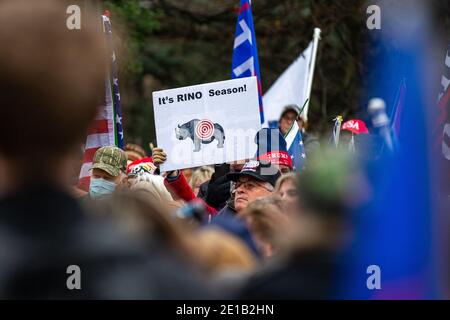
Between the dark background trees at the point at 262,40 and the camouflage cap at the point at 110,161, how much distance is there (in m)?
7.65

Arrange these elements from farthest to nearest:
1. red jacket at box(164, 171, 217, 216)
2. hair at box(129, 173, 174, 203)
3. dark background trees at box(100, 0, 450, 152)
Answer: dark background trees at box(100, 0, 450, 152)
red jacket at box(164, 171, 217, 216)
hair at box(129, 173, 174, 203)

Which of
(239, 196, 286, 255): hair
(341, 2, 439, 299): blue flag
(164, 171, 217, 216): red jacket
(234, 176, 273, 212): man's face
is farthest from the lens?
(164, 171, 217, 216): red jacket

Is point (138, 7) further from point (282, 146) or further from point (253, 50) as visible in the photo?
point (282, 146)

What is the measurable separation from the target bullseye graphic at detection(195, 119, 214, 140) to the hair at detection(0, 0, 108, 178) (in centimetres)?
476

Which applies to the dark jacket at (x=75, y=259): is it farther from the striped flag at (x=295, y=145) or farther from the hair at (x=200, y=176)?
the hair at (x=200, y=176)

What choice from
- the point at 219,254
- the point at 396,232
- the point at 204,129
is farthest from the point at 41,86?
the point at 204,129

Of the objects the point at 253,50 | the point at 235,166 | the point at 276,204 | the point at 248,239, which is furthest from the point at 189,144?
the point at 248,239

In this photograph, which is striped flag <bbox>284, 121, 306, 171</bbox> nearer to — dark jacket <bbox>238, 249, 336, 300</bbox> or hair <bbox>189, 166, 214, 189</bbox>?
hair <bbox>189, 166, 214, 189</bbox>

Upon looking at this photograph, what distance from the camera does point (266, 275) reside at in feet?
5.32

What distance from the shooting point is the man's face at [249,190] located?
5.34 meters

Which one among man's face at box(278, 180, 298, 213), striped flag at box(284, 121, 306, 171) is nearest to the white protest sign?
striped flag at box(284, 121, 306, 171)

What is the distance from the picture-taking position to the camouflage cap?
560 centimetres

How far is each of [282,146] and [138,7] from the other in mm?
9905
